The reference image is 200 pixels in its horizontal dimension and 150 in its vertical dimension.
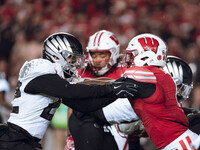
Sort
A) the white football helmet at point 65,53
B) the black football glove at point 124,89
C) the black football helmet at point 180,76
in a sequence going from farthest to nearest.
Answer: the black football helmet at point 180,76 → the white football helmet at point 65,53 → the black football glove at point 124,89

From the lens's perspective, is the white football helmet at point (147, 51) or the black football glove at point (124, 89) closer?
the black football glove at point (124, 89)

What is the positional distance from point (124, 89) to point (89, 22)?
6332mm

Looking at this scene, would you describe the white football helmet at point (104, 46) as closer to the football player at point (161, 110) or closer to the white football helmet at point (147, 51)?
the white football helmet at point (147, 51)

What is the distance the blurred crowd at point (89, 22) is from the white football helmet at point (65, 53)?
4246 millimetres

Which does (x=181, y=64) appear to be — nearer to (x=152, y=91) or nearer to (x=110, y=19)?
(x=152, y=91)

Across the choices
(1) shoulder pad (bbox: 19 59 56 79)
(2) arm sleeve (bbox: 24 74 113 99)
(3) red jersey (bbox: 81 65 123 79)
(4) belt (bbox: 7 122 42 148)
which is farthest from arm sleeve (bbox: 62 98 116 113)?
(3) red jersey (bbox: 81 65 123 79)

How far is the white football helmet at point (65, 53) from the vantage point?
3.74 m

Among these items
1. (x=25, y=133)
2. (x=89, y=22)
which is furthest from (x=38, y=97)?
(x=89, y=22)

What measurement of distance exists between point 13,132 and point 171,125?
4.34ft

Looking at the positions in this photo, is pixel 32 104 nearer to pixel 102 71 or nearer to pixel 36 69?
pixel 36 69

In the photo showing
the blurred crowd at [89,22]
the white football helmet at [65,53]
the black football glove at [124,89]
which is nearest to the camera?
the black football glove at [124,89]

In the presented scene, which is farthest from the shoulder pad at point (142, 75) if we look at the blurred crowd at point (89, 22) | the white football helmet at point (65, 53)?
the blurred crowd at point (89, 22)

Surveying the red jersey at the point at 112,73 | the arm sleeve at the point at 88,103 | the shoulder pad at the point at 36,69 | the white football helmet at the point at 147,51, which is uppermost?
the white football helmet at the point at 147,51

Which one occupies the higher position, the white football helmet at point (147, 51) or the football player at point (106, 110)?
the white football helmet at point (147, 51)
